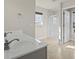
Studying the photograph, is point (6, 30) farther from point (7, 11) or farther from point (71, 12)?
point (71, 12)

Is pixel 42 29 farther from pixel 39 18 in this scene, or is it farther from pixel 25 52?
pixel 25 52

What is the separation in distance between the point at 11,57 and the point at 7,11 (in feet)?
4.21

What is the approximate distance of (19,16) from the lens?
9.13 feet

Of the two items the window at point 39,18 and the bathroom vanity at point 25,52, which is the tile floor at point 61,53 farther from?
the window at point 39,18

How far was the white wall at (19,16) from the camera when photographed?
96.5 inches

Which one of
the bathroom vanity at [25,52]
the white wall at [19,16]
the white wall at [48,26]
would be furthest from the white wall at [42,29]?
the bathroom vanity at [25,52]

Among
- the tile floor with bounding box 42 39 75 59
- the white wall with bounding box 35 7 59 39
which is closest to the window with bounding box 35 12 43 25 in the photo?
the white wall with bounding box 35 7 59 39

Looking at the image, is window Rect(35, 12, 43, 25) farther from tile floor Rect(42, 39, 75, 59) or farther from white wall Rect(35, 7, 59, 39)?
tile floor Rect(42, 39, 75, 59)

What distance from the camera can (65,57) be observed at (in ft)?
14.6

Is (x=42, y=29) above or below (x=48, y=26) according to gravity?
below

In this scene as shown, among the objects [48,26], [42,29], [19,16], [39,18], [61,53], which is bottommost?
[61,53]

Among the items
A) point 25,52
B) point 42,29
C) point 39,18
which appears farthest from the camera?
point 42,29

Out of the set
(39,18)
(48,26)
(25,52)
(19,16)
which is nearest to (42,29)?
(39,18)
